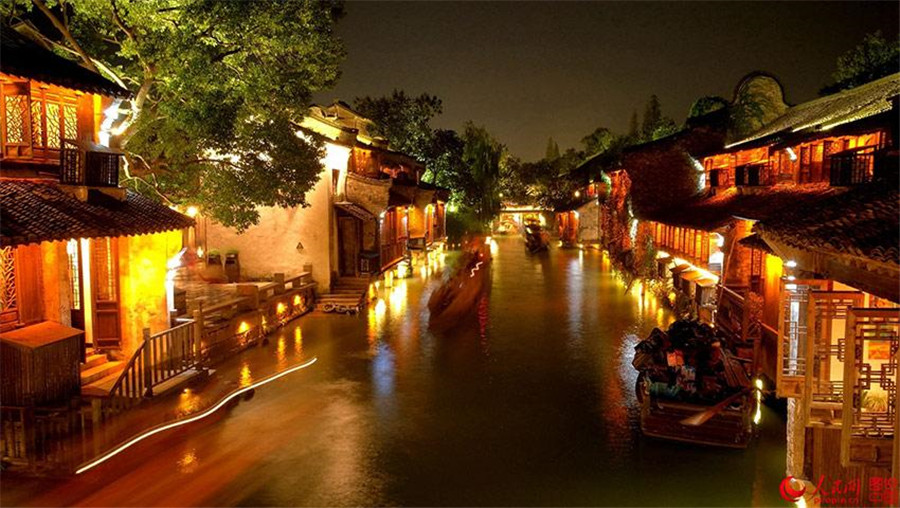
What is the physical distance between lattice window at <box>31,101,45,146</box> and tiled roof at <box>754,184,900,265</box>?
13275 mm

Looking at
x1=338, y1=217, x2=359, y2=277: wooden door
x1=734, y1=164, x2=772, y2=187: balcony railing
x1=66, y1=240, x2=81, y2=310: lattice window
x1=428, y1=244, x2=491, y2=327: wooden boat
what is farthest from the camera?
x1=338, y1=217, x2=359, y2=277: wooden door

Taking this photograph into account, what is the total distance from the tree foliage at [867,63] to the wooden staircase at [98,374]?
33.6 meters

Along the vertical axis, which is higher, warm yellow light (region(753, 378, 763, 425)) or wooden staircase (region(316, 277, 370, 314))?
wooden staircase (region(316, 277, 370, 314))

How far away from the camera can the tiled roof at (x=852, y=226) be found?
6.39 metres

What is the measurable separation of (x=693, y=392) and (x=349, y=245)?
18.8m

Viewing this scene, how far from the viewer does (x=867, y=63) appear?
104 feet

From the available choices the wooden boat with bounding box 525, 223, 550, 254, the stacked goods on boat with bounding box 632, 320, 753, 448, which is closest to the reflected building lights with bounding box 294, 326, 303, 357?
the stacked goods on boat with bounding box 632, 320, 753, 448

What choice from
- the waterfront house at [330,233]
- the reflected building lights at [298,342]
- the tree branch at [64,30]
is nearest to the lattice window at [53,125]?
the tree branch at [64,30]

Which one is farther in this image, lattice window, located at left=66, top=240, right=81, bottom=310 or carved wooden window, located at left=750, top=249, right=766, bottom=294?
carved wooden window, located at left=750, top=249, right=766, bottom=294

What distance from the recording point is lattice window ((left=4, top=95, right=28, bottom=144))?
11672mm

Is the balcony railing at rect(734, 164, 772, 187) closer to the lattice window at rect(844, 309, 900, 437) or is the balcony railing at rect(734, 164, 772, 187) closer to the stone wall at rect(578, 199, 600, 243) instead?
the lattice window at rect(844, 309, 900, 437)

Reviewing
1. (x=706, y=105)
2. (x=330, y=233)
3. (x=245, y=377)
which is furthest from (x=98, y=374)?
(x=706, y=105)

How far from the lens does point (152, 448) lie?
10.9 m

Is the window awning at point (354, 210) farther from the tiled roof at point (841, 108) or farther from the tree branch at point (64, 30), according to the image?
the tiled roof at point (841, 108)
